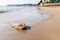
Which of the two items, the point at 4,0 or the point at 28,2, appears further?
the point at 4,0

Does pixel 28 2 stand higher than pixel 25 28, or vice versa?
pixel 25 28

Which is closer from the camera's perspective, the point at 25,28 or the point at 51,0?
the point at 25,28

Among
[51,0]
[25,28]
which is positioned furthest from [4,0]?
[25,28]

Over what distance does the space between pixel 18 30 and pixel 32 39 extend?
6.10ft

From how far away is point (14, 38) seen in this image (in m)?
7.08

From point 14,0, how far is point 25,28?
126 ft

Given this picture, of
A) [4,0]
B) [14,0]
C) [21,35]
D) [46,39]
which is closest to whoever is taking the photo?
[46,39]

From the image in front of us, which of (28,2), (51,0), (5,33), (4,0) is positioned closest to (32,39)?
(5,33)

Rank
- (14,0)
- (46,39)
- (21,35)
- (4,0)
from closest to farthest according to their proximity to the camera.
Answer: (46,39)
(21,35)
(14,0)
(4,0)

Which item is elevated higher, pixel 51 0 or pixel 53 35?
pixel 53 35

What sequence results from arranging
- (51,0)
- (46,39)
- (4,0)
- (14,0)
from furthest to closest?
(4,0), (14,0), (51,0), (46,39)

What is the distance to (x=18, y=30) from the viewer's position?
8.53 m

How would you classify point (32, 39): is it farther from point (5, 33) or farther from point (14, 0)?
point (14, 0)

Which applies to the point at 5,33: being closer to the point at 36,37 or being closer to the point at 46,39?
the point at 36,37
